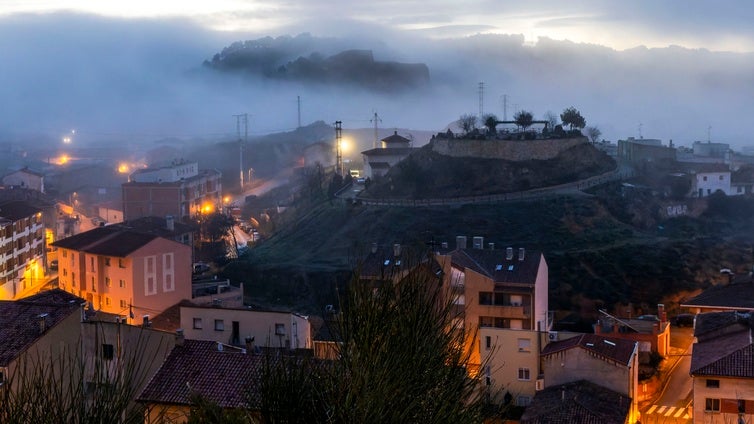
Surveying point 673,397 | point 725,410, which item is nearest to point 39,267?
point 673,397

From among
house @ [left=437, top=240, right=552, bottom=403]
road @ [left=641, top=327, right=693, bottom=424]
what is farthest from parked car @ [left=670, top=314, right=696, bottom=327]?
house @ [left=437, top=240, right=552, bottom=403]

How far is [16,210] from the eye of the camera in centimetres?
3278

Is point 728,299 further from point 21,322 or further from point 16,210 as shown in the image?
point 16,210

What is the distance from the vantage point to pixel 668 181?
134 feet

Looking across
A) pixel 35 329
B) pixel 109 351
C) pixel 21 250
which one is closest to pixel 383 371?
pixel 109 351

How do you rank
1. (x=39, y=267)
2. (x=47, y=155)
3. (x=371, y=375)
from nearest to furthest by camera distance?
1. (x=371, y=375)
2. (x=39, y=267)
3. (x=47, y=155)

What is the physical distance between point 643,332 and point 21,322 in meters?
12.6

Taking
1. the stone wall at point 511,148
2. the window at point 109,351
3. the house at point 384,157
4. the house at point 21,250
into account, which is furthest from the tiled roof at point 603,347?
the house at point 384,157

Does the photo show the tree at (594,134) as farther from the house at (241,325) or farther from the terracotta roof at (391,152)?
the house at (241,325)

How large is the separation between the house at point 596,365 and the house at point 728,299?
4163 millimetres

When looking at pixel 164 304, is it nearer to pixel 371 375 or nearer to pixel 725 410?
pixel 725 410

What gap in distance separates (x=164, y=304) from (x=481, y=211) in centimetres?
1397

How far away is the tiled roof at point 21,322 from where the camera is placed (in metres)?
13.2

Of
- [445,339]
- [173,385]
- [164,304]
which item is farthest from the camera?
[164,304]
